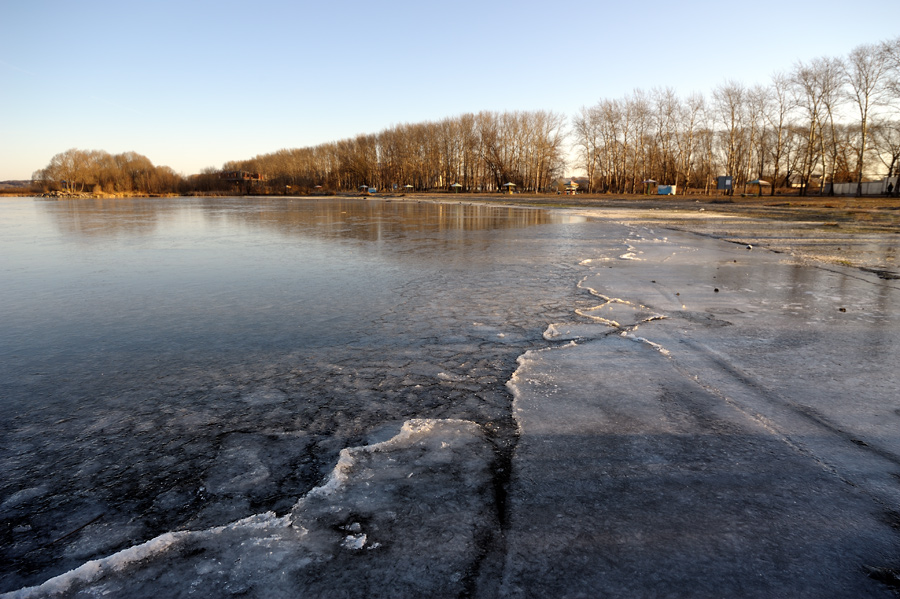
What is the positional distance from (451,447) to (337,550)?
2.81ft

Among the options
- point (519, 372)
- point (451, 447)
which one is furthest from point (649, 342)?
point (451, 447)

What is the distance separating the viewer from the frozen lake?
172cm

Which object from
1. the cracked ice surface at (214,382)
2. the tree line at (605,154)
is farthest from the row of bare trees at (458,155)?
the cracked ice surface at (214,382)

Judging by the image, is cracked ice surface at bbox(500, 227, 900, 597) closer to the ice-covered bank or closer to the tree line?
the ice-covered bank

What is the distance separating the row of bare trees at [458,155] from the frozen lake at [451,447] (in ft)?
227

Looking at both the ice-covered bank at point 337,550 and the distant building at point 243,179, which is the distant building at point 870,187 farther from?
the distant building at point 243,179

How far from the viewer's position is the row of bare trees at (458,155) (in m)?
72.8

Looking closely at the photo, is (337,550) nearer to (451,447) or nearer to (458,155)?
(451,447)

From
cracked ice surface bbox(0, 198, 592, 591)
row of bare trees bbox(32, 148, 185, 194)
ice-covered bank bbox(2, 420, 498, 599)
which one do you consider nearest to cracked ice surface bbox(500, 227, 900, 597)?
ice-covered bank bbox(2, 420, 498, 599)

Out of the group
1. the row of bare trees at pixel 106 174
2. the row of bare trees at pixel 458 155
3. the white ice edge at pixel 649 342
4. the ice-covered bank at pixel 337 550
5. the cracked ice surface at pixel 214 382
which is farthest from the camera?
the row of bare trees at pixel 106 174

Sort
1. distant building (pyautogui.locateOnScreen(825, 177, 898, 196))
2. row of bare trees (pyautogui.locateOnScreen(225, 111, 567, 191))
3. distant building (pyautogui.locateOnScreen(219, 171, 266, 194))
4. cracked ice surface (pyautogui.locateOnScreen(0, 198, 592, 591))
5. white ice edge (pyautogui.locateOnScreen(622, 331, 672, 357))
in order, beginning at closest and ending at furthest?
cracked ice surface (pyautogui.locateOnScreen(0, 198, 592, 591))
white ice edge (pyautogui.locateOnScreen(622, 331, 672, 357))
distant building (pyautogui.locateOnScreen(825, 177, 898, 196))
row of bare trees (pyautogui.locateOnScreen(225, 111, 567, 191))
distant building (pyautogui.locateOnScreen(219, 171, 266, 194))

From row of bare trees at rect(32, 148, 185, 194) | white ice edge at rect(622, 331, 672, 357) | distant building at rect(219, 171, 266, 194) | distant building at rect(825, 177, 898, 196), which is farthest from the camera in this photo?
distant building at rect(219, 171, 266, 194)

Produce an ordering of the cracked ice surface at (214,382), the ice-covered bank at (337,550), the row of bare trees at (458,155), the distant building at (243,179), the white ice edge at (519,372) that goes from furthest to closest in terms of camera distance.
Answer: the distant building at (243,179) → the row of bare trees at (458,155) → the white ice edge at (519,372) → the cracked ice surface at (214,382) → the ice-covered bank at (337,550)

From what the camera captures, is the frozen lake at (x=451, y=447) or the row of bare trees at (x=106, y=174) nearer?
the frozen lake at (x=451, y=447)
